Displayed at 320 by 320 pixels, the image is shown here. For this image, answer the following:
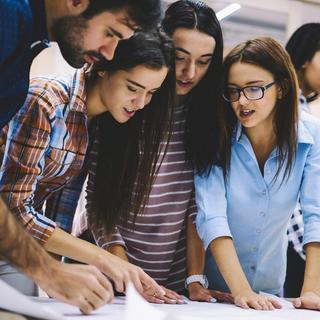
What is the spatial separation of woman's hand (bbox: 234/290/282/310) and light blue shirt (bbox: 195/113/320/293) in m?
0.17

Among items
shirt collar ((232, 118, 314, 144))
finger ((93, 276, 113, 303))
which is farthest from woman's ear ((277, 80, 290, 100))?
finger ((93, 276, 113, 303))

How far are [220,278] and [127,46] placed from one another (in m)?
0.76

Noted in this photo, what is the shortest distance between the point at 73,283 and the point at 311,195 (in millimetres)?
895

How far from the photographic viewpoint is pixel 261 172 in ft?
5.77

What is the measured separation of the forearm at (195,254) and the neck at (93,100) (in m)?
0.48

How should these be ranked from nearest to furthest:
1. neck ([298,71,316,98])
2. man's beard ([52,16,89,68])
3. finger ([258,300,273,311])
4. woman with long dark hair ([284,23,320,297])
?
man's beard ([52,16,89,68]), finger ([258,300,273,311]), woman with long dark hair ([284,23,320,297]), neck ([298,71,316,98])

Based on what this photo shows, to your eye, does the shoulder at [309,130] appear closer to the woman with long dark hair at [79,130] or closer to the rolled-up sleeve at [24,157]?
the woman with long dark hair at [79,130]

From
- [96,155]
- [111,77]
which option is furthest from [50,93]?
[96,155]

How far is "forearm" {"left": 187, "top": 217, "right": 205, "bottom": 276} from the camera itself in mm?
1751

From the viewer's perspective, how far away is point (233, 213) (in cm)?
174

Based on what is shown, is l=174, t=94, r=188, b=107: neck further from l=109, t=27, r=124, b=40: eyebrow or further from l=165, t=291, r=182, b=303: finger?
l=165, t=291, r=182, b=303: finger

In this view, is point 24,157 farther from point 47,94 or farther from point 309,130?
point 309,130

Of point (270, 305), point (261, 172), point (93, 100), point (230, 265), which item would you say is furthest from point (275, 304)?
point (93, 100)

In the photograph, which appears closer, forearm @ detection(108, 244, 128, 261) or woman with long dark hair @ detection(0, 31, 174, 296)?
woman with long dark hair @ detection(0, 31, 174, 296)
